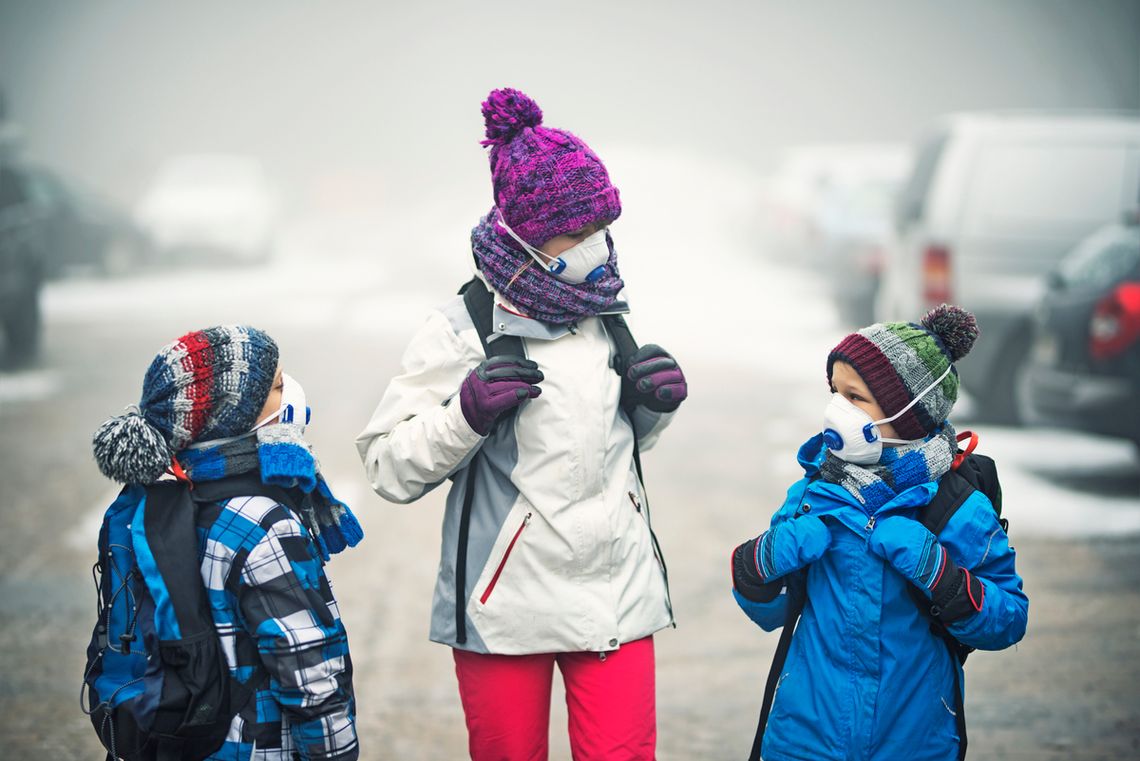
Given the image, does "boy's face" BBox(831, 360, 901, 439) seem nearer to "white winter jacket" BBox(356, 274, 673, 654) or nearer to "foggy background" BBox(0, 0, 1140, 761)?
"white winter jacket" BBox(356, 274, 673, 654)

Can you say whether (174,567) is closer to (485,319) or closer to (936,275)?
(485,319)

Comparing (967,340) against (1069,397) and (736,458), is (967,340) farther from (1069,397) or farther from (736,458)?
(736,458)

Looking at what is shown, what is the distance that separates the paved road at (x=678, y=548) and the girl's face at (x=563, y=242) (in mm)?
2093

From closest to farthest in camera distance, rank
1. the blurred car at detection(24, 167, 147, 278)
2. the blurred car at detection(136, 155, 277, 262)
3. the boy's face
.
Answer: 1. the boy's face
2. the blurred car at detection(24, 167, 147, 278)
3. the blurred car at detection(136, 155, 277, 262)

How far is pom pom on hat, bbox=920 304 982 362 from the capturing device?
2896 mm

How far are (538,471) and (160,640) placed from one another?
929 millimetres

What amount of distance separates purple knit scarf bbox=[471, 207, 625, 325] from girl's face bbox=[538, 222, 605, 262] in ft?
0.14

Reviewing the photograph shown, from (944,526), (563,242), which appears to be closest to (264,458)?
(563,242)

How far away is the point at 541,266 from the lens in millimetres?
3104

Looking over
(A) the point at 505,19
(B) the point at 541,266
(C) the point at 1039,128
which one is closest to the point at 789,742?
(B) the point at 541,266

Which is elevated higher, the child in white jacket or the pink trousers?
the child in white jacket

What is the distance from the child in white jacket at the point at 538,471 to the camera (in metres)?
3.04

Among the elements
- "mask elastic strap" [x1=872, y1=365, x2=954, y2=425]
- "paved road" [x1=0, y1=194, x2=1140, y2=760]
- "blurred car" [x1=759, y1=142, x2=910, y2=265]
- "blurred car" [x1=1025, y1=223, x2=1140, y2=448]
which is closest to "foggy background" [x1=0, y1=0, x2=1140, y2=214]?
"blurred car" [x1=759, y1=142, x2=910, y2=265]

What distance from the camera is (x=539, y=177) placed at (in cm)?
305
